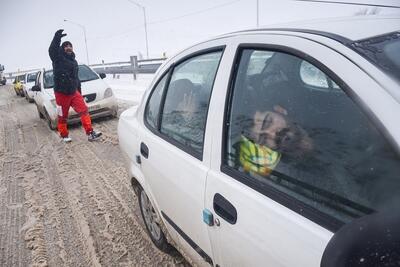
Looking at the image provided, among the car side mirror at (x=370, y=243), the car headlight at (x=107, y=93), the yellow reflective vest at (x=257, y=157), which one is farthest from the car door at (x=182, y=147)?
the car headlight at (x=107, y=93)

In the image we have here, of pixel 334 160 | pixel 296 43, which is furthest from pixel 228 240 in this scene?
pixel 296 43

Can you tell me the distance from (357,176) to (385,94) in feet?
0.97

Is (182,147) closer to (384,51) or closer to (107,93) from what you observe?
(384,51)

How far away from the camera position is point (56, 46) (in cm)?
709

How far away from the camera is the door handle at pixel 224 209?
5.44ft

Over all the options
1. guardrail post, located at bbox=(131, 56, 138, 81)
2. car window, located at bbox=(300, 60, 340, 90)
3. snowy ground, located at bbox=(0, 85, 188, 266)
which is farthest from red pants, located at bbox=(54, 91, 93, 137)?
guardrail post, located at bbox=(131, 56, 138, 81)

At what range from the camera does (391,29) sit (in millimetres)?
1532

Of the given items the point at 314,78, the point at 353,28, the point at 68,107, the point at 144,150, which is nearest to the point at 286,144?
the point at 314,78

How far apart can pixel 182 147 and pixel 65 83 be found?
5833 mm

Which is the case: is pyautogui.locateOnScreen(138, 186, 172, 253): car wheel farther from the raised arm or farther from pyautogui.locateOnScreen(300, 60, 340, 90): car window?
the raised arm

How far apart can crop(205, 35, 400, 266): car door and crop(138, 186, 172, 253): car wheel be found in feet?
3.93

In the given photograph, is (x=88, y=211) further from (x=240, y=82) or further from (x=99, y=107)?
(x=99, y=107)

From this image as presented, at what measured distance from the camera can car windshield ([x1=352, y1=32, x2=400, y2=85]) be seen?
1236mm

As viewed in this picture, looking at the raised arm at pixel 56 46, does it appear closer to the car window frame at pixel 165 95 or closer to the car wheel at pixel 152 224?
the car window frame at pixel 165 95
